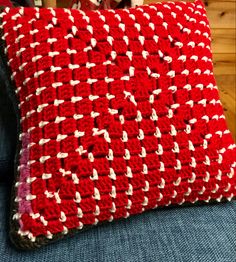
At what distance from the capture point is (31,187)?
611 millimetres

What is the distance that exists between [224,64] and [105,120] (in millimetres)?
1516

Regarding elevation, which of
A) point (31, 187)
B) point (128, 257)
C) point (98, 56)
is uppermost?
point (98, 56)

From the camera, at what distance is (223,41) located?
1875 millimetres

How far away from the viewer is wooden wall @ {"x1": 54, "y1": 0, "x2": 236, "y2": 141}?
5.75 ft

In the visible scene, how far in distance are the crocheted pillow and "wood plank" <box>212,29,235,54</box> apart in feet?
4.04

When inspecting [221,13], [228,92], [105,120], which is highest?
[105,120]

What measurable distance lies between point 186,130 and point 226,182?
0.14 metres

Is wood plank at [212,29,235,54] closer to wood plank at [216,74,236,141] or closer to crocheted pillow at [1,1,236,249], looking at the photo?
wood plank at [216,74,236,141]

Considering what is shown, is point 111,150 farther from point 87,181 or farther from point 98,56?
point 98,56

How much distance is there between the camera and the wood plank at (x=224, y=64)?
76.3 inches

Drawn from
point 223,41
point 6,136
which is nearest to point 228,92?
point 223,41

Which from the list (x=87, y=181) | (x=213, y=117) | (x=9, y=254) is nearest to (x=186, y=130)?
(x=213, y=117)

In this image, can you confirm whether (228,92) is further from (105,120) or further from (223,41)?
(105,120)

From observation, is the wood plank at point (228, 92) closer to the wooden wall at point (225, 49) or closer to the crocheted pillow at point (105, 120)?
the wooden wall at point (225, 49)
